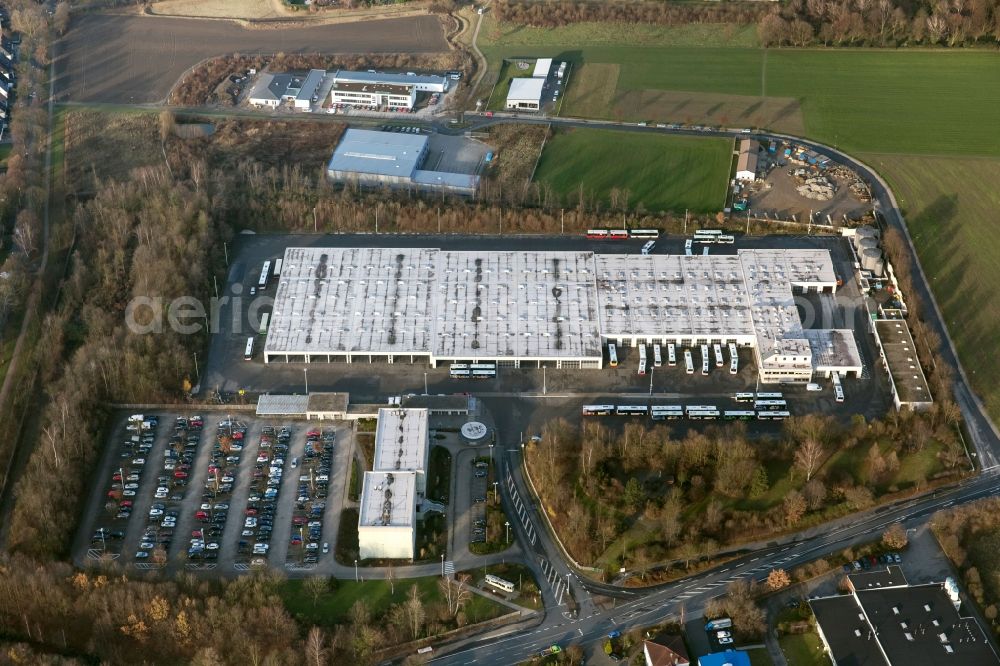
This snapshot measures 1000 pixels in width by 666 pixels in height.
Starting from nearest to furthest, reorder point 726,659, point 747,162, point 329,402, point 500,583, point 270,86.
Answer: point 726,659 < point 500,583 < point 329,402 < point 747,162 < point 270,86

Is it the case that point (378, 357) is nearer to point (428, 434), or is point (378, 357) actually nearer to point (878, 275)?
point (428, 434)

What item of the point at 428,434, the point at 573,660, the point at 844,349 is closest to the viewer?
the point at 573,660

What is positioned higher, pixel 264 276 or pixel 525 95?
pixel 525 95

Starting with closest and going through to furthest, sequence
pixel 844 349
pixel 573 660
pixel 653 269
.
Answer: pixel 573 660
pixel 844 349
pixel 653 269

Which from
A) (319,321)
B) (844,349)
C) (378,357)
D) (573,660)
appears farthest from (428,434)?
(844,349)

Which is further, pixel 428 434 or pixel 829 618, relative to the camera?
pixel 428 434

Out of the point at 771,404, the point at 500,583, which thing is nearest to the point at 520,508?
the point at 500,583

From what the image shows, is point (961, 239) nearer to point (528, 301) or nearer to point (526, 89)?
point (528, 301)
